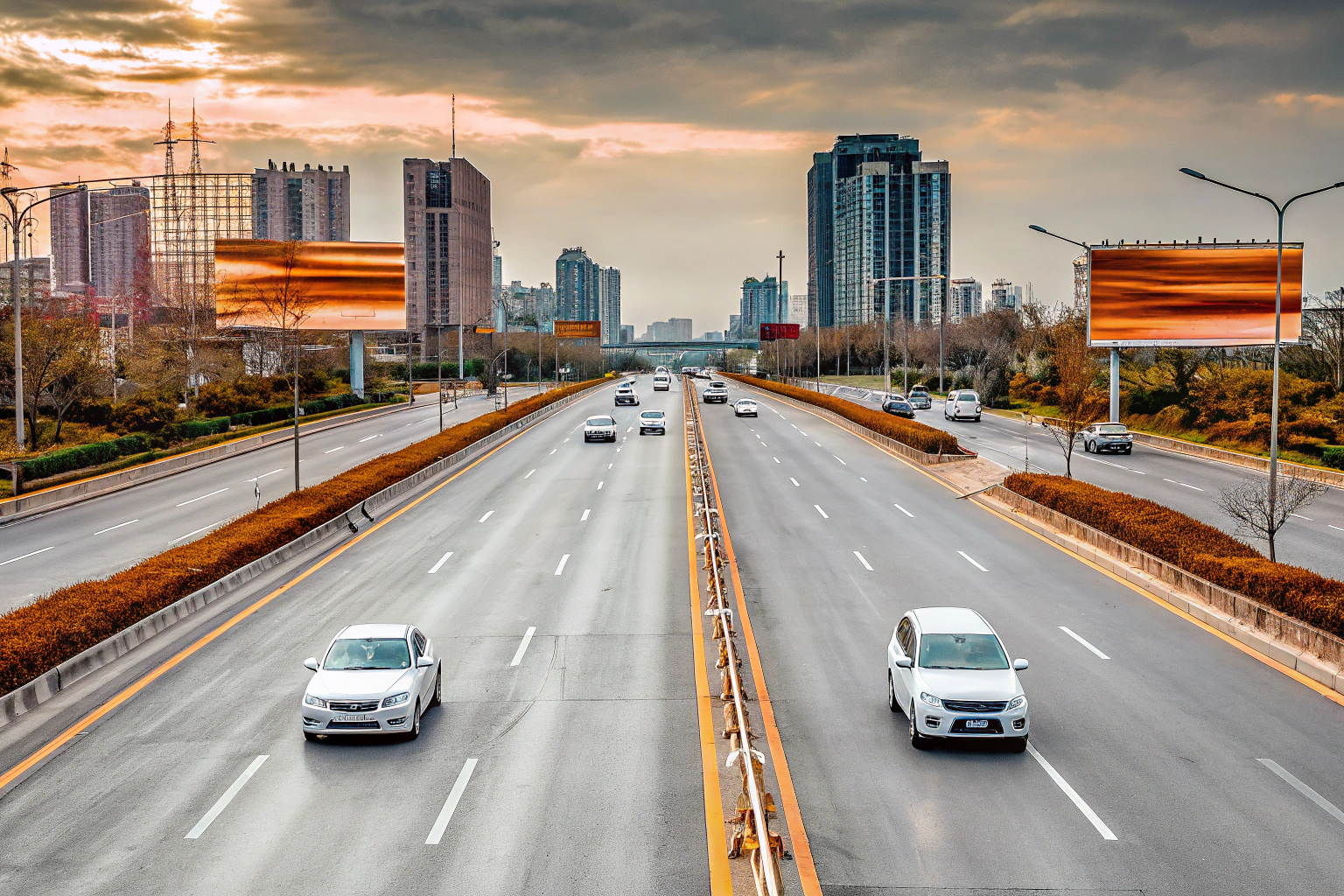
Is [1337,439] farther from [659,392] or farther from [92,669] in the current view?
[659,392]

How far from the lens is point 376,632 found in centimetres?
1544

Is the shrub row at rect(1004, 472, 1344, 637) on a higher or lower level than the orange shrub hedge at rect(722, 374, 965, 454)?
lower

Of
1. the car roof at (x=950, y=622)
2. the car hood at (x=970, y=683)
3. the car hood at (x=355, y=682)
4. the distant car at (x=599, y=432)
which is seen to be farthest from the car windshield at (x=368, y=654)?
the distant car at (x=599, y=432)

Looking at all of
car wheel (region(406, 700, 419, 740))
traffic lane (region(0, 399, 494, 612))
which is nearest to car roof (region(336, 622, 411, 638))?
car wheel (region(406, 700, 419, 740))

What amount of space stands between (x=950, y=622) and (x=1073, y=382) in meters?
51.1

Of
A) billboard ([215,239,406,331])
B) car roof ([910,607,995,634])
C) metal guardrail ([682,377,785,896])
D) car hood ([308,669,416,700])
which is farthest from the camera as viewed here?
billboard ([215,239,406,331])

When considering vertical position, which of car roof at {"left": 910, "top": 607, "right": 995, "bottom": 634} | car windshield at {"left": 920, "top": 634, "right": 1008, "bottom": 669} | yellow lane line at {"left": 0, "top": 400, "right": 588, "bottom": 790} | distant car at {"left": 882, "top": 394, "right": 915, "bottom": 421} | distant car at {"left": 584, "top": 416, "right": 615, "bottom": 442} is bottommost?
yellow lane line at {"left": 0, "top": 400, "right": 588, "bottom": 790}

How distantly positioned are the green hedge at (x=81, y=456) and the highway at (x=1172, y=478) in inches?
1574

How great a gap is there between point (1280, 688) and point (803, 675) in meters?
7.64

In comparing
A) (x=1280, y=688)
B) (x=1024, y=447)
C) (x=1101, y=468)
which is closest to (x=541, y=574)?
(x=1280, y=688)

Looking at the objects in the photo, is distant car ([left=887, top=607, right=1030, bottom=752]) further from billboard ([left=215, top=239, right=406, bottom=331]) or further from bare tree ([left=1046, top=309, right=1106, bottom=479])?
billboard ([left=215, top=239, right=406, bottom=331])

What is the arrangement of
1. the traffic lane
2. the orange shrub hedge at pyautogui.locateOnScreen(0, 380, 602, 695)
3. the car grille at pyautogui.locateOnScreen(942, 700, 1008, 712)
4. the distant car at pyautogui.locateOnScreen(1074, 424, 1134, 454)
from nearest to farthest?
1. the car grille at pyautogui.locateOnScreen(942, 700, 1008, 712)
2. the orange shrub hedge at pyautogui.locateOnScreen(0, 380, 602, 695)
3. the traffic lane
4. the distant car at pyautogui.locateOnScreen(1074, 424, 1134, 454)

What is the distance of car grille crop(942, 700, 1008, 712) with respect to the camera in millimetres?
13484

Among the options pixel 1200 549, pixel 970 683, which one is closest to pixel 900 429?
pixel 1200 549
